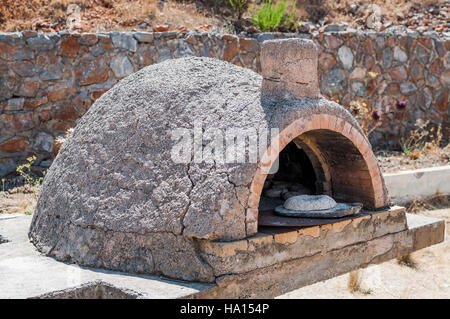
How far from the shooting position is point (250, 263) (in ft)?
9.85

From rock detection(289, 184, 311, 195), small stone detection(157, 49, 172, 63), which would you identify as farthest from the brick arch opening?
small stone detection(157, 49, 172, 63)

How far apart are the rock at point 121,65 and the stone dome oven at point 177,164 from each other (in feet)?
9.88

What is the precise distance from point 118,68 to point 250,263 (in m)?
4.39

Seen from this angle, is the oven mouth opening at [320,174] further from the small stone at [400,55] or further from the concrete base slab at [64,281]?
the small stone at [400,55]

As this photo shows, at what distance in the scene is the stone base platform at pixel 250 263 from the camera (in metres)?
2.78

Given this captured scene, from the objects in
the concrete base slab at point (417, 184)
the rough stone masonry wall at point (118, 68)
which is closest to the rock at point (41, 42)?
the rough stone masonry wall at point (118, 68)

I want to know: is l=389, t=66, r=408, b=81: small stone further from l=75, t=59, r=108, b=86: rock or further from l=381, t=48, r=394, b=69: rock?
l=75, t=59, r=108, b=86: rock

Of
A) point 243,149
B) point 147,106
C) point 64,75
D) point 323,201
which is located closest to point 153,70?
point 147,106

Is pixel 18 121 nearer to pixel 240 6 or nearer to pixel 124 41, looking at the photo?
pixel 124 41

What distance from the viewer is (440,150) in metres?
7.83

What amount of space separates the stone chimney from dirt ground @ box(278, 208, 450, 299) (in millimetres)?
1838

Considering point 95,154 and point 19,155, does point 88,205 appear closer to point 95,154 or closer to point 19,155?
point 95,154

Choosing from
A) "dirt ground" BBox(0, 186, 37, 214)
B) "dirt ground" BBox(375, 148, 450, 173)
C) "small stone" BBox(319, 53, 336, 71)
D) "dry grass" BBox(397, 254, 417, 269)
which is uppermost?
"small stone" BBox(319, 53, 336, 71)

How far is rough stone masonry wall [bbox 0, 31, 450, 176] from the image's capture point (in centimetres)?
626
